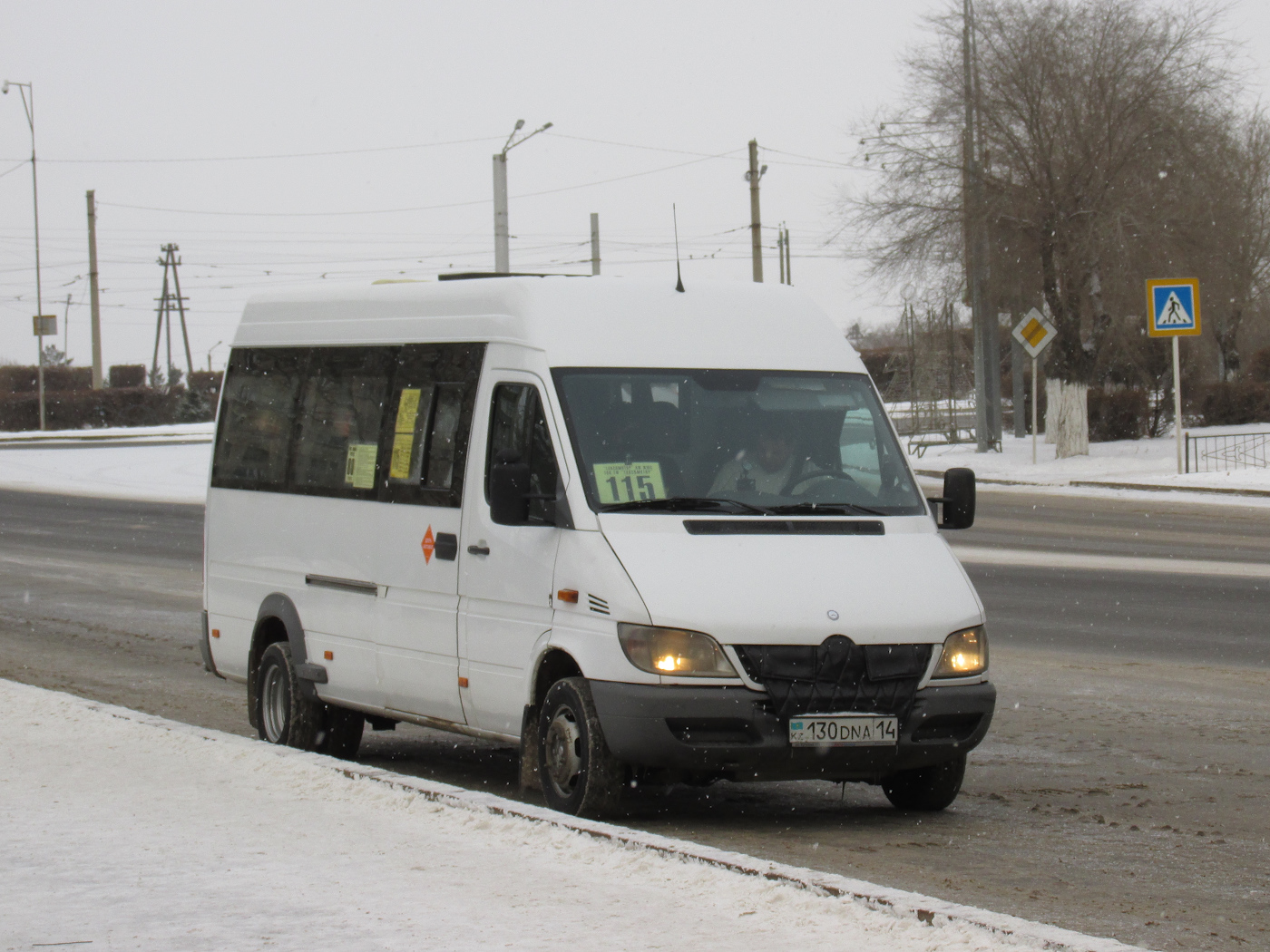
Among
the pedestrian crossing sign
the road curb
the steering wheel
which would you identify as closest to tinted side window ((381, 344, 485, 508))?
the steering wheel

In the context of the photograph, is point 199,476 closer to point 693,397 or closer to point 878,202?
point 878,202

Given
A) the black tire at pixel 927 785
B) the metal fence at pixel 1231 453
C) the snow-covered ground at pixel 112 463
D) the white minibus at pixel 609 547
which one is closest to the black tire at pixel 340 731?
the white minibus at pixel 609 547

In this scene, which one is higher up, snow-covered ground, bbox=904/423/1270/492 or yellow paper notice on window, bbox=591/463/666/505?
yellow paper notice on window, bbox=591/463/666/505

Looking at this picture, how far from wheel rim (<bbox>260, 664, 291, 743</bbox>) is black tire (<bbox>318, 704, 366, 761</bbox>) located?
23cm

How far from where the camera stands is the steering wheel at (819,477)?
7.44 metres

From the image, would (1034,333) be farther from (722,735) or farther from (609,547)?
(722,735)

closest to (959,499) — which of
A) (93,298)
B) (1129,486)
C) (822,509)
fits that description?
(822,509)

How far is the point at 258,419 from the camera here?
32.2ft

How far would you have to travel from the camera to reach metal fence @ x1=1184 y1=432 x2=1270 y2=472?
35713 mm

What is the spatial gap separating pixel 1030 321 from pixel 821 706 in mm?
28866

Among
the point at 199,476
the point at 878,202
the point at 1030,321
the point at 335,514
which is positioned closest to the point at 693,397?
the point at 335,514

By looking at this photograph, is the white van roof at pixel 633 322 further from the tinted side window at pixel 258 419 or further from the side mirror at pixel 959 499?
the tinted side window at pixel 258 419

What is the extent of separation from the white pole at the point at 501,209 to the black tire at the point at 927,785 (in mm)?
26425

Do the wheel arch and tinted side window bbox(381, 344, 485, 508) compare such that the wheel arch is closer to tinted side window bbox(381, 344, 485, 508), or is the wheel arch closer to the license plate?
tinted side window bbox(381, 344, 485, 508)
